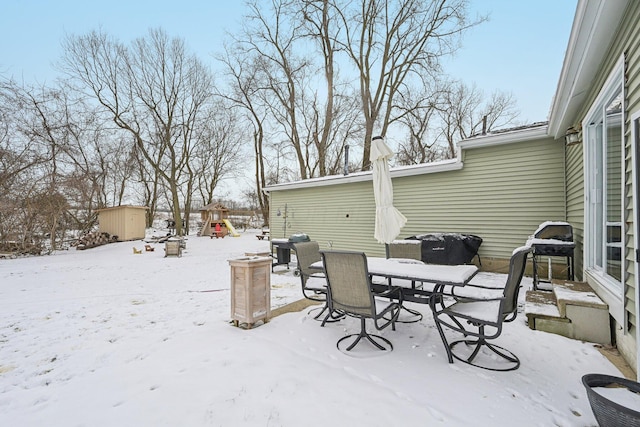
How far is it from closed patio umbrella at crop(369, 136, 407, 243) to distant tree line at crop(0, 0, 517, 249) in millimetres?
11185

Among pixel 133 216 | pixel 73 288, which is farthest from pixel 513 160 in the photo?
pixel 133 216

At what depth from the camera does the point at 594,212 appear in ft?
12.1

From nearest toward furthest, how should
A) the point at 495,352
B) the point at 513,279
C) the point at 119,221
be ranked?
the point at 513,279, the point at 495,352, the point at 119,221

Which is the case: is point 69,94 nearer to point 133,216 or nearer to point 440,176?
point 133,216

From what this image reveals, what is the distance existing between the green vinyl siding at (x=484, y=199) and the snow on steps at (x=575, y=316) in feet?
10.1

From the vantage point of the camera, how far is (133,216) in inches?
591

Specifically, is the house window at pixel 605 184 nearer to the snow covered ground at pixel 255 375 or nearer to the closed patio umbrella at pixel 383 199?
the snow covered ground at pixel 255 375

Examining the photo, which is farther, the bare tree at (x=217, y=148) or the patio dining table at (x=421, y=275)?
the bare tree at (x=217, y=148)

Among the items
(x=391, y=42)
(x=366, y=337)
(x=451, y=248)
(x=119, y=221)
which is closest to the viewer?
(x=366, y=337)

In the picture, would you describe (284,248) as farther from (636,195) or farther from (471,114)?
(471,114)

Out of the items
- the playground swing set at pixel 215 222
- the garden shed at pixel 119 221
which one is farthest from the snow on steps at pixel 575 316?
the playground swing set at pixel 215 222

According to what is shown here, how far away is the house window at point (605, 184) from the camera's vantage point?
304cm

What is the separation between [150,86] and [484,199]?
61.6 ft

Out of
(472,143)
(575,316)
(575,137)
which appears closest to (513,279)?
(575,316)
